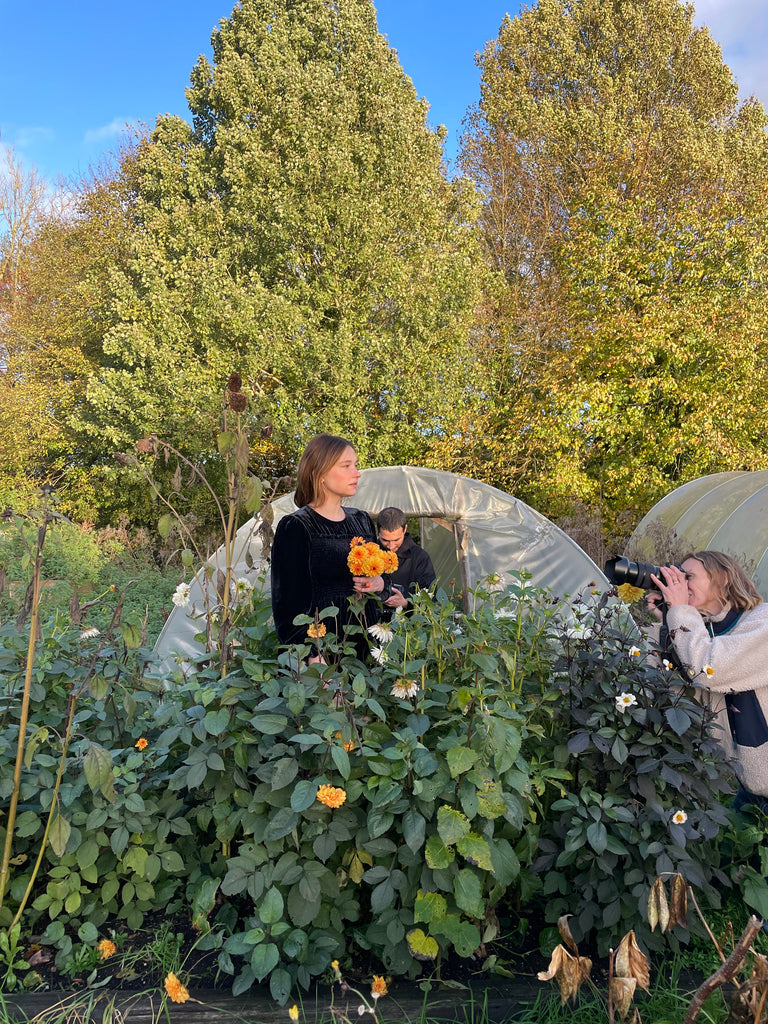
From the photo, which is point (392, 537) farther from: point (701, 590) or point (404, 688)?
point (404, 688)

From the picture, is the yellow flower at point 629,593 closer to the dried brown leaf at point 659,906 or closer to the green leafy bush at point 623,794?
the green leafy bush at point 623,794

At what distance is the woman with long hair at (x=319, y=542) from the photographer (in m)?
2.48

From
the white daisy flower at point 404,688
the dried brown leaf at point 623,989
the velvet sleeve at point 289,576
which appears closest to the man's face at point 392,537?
the velvet sleeve at point 289,576

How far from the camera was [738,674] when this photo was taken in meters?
2.21

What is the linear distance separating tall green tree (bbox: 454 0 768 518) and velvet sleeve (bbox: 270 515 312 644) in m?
9.70

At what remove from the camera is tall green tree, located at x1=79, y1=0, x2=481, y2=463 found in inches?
480

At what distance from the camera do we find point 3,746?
6.65 ft

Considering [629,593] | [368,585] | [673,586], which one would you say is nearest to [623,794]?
[629,593]

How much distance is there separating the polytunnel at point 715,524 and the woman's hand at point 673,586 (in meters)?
5.08

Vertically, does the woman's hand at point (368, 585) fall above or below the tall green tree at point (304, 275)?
below

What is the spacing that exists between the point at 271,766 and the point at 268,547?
31.2 inches

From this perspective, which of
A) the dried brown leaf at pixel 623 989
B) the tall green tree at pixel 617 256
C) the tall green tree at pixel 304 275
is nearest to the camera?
the dried brown leaf at pixel 623 989

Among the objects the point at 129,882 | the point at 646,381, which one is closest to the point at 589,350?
the point at 646,381

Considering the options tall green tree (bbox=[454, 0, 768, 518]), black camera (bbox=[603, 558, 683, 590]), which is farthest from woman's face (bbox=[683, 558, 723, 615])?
tall green tree (bbox=[454, 0, 768, 518])
